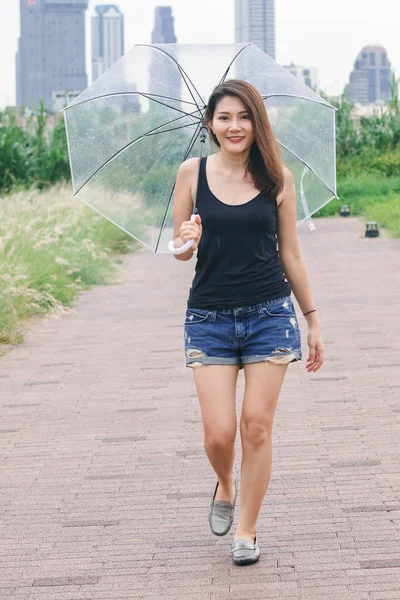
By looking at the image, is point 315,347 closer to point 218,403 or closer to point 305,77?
point 218,403

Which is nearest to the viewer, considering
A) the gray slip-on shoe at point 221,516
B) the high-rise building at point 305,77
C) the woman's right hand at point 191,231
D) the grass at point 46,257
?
the woman's right hand at point 191,231

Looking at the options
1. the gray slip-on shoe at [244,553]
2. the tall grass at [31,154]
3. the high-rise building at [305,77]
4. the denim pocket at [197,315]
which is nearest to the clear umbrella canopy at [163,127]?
the high-rise building at [305,77]

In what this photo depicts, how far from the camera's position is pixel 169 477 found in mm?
5707

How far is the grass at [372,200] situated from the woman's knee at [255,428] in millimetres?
16062

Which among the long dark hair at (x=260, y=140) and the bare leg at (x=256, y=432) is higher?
the long dark hair at (x=260, y=140)

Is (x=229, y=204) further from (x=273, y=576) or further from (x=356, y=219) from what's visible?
(x=356, y=219)

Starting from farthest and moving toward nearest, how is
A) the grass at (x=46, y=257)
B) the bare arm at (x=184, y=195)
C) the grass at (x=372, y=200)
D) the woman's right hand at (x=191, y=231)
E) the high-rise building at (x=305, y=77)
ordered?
the grass at (x=372, y=200) < the grass at (x=46, y=257) < the high-rise building at (x=305, y=77) < the bare arm at (x=184, y=195) < the woman's right hand at (x=191, y=231)

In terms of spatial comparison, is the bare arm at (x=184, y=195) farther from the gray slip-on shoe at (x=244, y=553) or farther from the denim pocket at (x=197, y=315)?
the gray slip-on shoe at (x=244, y=553)

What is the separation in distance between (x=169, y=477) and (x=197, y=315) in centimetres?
159

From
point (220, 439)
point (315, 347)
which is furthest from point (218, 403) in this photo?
point (315, 347)

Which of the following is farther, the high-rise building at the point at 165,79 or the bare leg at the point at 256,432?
the high-rise building at the point at 165,79

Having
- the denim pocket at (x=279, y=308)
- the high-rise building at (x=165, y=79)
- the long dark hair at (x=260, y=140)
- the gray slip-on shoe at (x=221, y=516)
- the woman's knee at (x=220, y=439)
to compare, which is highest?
the high-rise building at (x=165, y=79)

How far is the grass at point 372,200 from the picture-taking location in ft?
76.3

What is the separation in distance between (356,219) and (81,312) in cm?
1483
